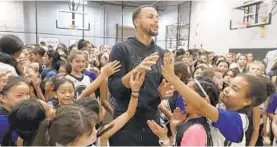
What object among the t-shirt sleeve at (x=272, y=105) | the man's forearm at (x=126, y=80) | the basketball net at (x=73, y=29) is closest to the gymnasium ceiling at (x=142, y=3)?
the basketball net at (x=73, y=29)

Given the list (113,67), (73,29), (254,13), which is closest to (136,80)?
(113,67)

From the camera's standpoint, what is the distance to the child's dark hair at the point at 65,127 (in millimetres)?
1067

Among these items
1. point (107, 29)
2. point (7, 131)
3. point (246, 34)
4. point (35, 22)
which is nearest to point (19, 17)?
point (35, 22)

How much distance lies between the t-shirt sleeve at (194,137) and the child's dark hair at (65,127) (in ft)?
1.45

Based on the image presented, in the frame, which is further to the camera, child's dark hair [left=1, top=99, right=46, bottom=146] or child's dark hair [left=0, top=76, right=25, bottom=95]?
child's dark hair [left=0, top=76, right=25, bottom=95]

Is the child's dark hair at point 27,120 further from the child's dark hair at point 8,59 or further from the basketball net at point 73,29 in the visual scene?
the basketball net at point 73,29

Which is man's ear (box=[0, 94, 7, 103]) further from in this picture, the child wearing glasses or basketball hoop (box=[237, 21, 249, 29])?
basketball hoop (box=[237, 21, 249, 29])

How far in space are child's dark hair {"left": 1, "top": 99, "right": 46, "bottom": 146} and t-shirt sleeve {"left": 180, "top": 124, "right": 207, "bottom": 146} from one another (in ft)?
2.33

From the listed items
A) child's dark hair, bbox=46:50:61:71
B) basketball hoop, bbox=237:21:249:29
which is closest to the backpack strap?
child's dark hair, bbox=46:50:61:71

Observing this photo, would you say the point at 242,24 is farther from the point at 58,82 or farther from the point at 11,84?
the point at 11,84

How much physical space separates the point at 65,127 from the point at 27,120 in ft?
0.88

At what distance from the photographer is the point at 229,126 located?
120 centimetres

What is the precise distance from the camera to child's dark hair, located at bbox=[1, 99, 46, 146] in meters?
1.22

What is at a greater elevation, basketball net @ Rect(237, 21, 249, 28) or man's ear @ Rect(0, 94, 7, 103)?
basketball net @ Rect(237, 21, 249, 28)
